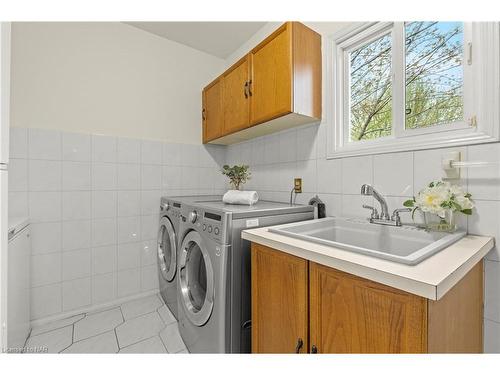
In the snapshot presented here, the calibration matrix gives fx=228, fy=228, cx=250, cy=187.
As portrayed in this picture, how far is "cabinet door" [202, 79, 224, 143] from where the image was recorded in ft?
7.07

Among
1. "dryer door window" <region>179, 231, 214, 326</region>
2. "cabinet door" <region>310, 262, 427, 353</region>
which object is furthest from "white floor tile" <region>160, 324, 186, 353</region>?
"cabinet door" <region>310, 262, 427, 353</region>

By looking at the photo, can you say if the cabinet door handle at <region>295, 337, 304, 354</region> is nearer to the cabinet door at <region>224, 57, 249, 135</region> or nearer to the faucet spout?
the faucet spout

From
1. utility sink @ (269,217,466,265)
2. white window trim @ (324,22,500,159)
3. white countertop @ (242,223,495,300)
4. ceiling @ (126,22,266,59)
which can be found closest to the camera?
white countertop @ (242,223,495,300)

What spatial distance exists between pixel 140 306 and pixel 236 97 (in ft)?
6.54

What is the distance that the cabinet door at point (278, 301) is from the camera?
0.86 metres

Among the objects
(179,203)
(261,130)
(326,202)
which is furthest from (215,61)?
(326,202)

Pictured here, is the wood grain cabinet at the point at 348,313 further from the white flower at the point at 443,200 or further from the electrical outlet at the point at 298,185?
the electrical outlet at the point at 298,185

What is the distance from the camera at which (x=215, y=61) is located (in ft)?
8.57

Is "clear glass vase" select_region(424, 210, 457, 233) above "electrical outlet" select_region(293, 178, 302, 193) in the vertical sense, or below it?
below

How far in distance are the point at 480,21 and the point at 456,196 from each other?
2.58 feet

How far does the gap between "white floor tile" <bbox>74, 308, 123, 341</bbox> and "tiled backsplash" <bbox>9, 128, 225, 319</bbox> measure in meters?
0.15

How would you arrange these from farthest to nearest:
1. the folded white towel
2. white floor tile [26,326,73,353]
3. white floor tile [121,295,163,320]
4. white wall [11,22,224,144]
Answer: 1. white floor tile [121,295,163,320]
2. white wall [11,22,224,144]
3. the folded white towel
4. white floor tile [26,326,73,353]

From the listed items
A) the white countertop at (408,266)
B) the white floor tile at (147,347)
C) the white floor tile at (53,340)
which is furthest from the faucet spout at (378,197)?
the white floor tile at (53,340)
